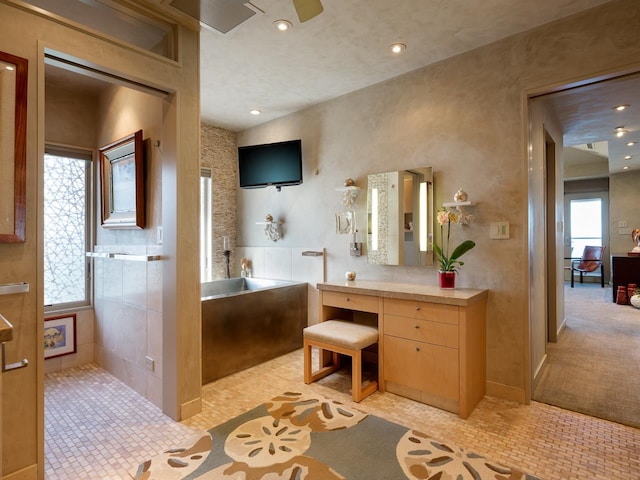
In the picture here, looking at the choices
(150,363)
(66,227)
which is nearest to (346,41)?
(150,363)

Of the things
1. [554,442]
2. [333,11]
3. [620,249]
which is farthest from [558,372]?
[620,249]

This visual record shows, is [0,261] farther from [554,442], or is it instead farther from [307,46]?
[554,442]

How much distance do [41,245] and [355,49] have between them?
7.97 feet

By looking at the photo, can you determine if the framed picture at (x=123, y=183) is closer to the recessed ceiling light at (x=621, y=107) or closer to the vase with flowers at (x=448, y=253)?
the vase with flowers at (x=448, y=253)

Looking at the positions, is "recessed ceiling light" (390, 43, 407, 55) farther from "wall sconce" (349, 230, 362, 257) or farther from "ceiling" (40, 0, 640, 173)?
"wall sconce" (349, 230, 362, 257)

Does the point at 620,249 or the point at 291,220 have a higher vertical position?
the point at 291,220

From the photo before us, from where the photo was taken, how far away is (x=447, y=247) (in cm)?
284

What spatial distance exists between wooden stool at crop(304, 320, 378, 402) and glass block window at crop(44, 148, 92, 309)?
230 cm

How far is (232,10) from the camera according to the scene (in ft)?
7.05

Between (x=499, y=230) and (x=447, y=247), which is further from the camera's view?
(x=447, y=247)

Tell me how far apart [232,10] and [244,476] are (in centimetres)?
264

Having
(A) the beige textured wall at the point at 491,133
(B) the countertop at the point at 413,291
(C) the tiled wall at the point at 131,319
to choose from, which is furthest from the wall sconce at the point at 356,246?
(C) the tiled wall at the point at 131,319

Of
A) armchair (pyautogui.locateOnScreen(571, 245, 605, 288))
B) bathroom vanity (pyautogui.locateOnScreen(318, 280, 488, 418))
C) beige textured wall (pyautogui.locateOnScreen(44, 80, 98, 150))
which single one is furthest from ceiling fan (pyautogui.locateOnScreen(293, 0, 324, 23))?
armchair (pyautogui.locateOnScreen(571, 245, 605, 288))

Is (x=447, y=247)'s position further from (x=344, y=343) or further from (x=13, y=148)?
(x=13, y=148)
